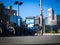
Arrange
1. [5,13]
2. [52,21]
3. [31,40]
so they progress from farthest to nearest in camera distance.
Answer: [5,13]
[52,21]
[31,40]

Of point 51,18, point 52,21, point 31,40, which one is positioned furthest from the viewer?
point 52,21

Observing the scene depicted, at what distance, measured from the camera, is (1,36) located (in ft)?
36.7

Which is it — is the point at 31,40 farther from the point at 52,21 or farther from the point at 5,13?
the point at 5,13

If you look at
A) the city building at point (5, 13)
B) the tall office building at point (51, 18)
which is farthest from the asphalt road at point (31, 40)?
the city building at point (5, 13)

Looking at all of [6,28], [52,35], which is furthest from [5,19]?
[52,35]

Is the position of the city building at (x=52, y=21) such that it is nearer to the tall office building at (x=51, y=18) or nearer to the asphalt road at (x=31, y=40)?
the tall office building at (x=51, y=18)

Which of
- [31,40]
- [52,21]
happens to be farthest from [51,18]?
[31,40]

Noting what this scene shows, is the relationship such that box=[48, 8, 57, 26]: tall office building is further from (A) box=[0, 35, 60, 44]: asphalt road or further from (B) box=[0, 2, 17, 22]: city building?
(B) box=[0, 2, 17, 22]: city building

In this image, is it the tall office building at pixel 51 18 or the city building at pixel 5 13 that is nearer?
the tall office building at pixel 51 18

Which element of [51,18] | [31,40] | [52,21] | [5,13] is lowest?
[31,40]

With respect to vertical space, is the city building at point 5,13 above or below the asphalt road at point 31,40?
above

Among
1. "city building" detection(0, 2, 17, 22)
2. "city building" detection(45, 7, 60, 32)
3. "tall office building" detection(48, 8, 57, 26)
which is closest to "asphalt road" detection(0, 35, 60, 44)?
"city building" detection(45, 7, 60, 32)

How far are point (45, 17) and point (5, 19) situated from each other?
207 centimetres

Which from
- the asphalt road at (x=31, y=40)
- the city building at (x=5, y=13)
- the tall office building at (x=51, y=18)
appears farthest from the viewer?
the city building at (x=5, y=13)
